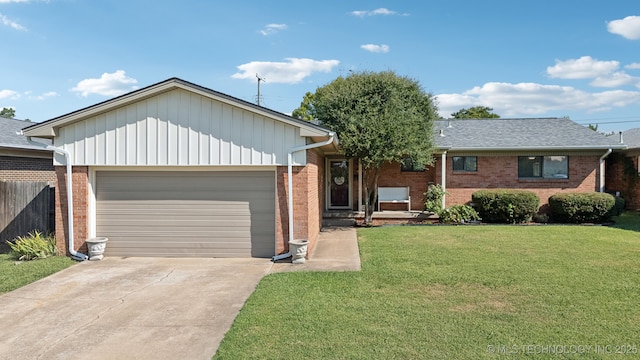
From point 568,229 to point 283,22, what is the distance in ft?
37.3

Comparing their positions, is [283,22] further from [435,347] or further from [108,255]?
[435,347]

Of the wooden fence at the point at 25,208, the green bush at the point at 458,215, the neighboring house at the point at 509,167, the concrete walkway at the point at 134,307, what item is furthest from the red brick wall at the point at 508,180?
the wooden fence at the point at 25,208

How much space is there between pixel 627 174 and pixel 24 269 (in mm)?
21287

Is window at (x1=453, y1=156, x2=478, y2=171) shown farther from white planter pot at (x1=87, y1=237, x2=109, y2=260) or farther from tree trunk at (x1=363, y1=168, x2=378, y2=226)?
white planter pot at (x1=87, y1=237, x2=109, y2=260)

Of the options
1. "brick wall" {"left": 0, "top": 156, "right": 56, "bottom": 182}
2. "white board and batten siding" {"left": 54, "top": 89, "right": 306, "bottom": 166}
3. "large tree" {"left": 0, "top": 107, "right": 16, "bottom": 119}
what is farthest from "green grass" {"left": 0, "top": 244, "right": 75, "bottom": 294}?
"large tree" {"left": 0, "top": 107, "right": 16, "bottom": 119}

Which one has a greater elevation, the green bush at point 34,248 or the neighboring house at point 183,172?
the neighboring house at point 183,172

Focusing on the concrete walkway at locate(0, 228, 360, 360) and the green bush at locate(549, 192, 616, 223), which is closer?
the concrete walkway at locate(0, 228, 360, 360)

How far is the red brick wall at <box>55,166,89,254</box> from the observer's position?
859 centimetres

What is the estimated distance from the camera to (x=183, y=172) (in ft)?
28.9

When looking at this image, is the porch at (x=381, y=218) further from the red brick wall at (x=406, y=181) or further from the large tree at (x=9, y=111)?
the large tree at (x=9, y=111)

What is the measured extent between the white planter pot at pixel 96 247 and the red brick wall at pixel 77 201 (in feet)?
0.98

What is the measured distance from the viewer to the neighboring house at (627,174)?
16281mm

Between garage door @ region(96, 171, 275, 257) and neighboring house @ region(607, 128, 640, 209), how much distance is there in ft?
51.6

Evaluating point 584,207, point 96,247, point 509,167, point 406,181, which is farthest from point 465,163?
point 96,247
